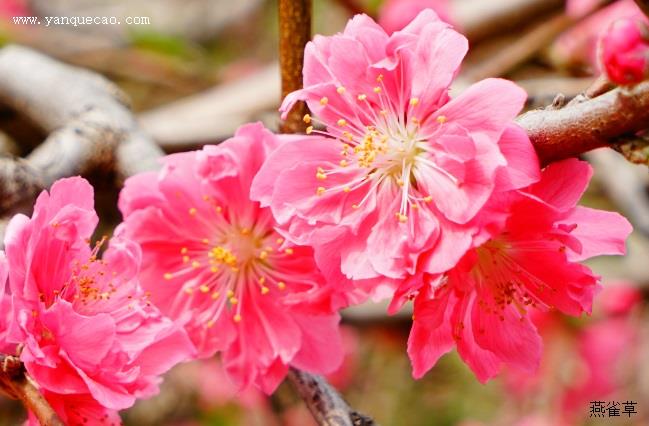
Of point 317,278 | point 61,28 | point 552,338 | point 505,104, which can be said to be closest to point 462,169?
point 505,104

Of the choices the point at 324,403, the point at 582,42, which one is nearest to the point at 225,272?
the point at 324,403

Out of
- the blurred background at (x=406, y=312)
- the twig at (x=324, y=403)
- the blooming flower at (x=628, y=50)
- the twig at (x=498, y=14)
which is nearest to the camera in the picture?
the blooming flower at (x=628, y=50)

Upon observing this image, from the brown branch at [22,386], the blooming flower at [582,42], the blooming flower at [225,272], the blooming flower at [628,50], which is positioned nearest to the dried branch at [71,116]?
the blooming flower at [225,272]

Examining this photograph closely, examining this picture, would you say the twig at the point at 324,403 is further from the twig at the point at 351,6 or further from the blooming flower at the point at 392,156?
the twig at the point at 351,6

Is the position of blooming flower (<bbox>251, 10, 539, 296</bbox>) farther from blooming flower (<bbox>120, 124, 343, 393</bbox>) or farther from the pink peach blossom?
the pink peach blossom

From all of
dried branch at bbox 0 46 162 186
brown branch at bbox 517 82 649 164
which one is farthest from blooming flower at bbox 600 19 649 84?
dried branch at bbox 0 46 162 186
